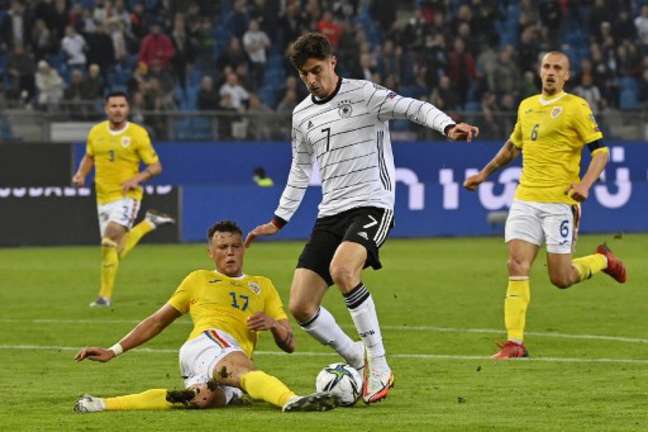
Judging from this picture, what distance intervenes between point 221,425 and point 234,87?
2136cm

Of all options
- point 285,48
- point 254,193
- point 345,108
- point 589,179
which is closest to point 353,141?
point 345,108

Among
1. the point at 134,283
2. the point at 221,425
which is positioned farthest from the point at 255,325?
the point at 134,283

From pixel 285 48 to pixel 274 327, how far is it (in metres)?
22.4

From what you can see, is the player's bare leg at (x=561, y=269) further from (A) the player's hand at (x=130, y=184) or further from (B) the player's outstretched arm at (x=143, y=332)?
(A) the player's hand at (x=130, y=184)

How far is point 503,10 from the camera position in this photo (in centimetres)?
3319

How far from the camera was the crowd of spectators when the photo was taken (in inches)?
1132

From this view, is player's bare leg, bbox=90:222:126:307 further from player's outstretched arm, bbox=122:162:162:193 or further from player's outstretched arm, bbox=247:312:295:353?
player's outstretched arm, bbox=247:312:295:353

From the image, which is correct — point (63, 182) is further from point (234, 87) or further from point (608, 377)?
point (608, 377)

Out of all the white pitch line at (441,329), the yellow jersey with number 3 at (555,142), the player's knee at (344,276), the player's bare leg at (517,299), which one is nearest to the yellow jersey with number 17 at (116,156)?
the white pitch line at (441,329)

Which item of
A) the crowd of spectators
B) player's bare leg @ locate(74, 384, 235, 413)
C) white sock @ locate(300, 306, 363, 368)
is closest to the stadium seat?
the crowd of spectators

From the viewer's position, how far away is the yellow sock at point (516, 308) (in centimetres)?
1217

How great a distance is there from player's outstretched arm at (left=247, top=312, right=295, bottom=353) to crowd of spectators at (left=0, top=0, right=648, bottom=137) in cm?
1876

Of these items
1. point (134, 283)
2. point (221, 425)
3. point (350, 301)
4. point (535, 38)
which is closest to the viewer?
point (221, 425)

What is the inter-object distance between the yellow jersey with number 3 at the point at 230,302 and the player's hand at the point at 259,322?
66 centimetres
